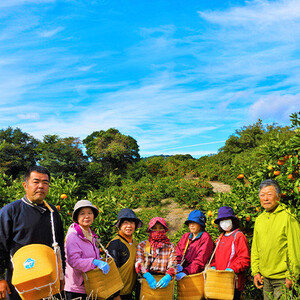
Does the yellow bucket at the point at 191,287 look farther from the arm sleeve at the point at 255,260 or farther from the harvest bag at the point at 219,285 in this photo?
the arm sleeve at the point at 255,260

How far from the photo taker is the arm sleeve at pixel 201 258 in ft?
9.82

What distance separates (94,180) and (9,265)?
471 inches

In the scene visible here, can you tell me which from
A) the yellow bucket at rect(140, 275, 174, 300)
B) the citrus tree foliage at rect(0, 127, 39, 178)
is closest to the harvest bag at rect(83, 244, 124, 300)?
the yellow bucket at rect(140, 275, 174, 300)

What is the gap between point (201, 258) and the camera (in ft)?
9.91

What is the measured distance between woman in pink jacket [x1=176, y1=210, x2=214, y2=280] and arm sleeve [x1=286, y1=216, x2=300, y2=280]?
82 centimetres

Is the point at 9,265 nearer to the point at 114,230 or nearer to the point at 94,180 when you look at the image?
the point at 114,230

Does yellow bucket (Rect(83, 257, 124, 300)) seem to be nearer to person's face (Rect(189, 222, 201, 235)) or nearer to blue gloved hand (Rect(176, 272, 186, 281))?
blue gloved hand (Rect(176, 272, 186, 281))

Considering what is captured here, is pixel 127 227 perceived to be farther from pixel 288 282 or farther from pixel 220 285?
pixel 288 282

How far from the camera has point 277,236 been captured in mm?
2676

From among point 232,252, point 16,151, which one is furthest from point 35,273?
point 16,151

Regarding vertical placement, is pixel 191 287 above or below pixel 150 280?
below

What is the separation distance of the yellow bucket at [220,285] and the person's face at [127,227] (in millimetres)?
901

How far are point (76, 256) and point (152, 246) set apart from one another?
2.59ft

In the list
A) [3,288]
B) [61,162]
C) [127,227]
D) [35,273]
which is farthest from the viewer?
[61,162]
